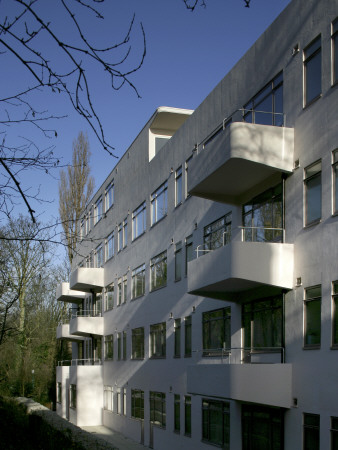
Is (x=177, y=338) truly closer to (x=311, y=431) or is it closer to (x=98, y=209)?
(x=311, y=431)

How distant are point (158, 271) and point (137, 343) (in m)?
4.95

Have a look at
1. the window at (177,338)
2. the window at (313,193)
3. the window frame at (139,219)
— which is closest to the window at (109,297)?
the window frame at (139,219)

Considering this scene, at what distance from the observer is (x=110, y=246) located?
4062 centimetres

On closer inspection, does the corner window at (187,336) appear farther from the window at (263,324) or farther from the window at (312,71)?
the window at (312,71)

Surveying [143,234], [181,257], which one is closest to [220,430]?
[181,257]

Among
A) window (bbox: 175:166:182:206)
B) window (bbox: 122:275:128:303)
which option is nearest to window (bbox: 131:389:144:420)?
window (bbox: 122:275:128:303)

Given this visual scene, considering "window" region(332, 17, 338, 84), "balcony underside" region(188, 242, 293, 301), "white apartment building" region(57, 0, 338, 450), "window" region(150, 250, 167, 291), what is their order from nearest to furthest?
"window" region(332, 17, 338, 84) → "white apartment building" region(57, 0, 338, 450) → "balcony underside" region(188, 242, 293, 301) → "window" region(150, 250, 167, 291)

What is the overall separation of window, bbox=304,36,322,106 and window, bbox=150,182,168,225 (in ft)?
41.9

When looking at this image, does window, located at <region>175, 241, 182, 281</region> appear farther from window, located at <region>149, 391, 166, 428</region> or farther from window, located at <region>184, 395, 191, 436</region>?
window, located at <region>149, 391, 166, 428</region>

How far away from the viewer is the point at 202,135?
74.9 ft

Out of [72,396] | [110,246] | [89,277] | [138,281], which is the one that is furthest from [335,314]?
[72,396]

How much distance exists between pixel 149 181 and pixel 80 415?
15666 mm

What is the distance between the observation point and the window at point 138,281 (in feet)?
104

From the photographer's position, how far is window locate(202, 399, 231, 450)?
1975 cm
